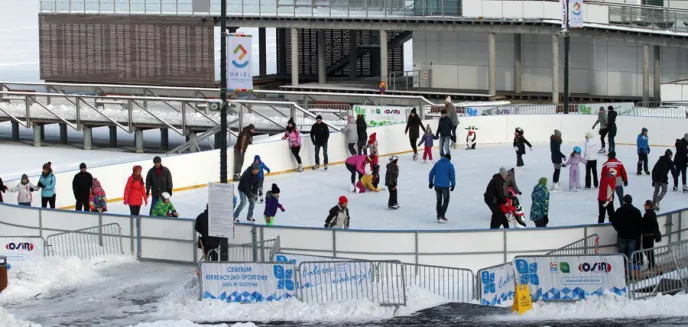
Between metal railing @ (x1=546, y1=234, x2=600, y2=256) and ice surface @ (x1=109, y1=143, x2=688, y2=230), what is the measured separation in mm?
4021

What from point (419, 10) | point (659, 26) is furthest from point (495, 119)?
point (419, 10)

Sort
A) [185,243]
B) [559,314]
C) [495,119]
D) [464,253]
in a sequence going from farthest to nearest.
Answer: [495,119] < [185,243] < [464,253] < [559,314]

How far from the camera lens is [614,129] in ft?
111

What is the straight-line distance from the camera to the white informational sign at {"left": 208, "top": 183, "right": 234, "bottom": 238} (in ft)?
65.7

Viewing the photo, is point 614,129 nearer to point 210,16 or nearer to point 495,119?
point 495,119

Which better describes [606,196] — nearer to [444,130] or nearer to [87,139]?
[444,130]

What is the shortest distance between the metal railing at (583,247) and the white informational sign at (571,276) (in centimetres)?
214

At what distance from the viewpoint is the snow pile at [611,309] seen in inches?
691

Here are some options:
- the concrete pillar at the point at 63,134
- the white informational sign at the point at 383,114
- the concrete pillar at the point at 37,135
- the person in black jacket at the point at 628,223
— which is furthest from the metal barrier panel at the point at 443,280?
the concrete pillar at the point at 37,135

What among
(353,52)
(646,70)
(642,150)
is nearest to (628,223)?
(642,150)

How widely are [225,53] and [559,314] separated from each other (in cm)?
682

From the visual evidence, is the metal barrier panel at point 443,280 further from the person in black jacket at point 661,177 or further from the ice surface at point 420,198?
the person in black jacket at point 661,177

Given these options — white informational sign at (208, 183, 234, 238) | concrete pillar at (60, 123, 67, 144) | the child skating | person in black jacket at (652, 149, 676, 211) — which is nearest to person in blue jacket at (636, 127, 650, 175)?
person in black jacket at (652, 149, 676, 211)

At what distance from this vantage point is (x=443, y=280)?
20000 mm
